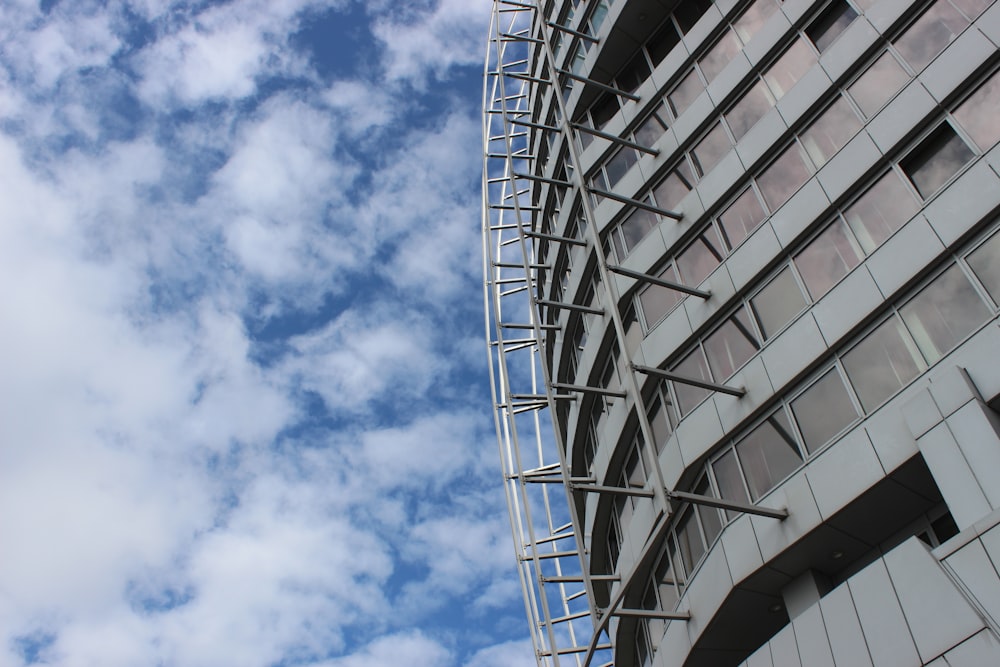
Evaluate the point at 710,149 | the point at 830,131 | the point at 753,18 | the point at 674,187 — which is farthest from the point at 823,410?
the point at 753,18

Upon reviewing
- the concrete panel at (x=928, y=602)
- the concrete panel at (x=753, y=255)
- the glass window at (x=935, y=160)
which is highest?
the concrete panel at (x=753, y=255)

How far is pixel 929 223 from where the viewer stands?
15141 mm

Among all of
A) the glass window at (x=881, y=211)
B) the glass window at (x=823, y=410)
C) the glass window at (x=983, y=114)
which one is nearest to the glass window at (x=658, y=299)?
the glass window at (x=881, y=211)

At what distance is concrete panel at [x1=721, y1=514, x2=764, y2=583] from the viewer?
16.0m

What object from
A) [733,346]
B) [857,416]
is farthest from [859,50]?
[857,416]

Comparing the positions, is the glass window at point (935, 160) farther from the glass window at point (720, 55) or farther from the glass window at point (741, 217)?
the glass window at point (720, 55)

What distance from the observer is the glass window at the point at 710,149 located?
21.6 m

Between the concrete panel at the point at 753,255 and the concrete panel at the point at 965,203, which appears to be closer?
the concrete panel at the point at 965,203

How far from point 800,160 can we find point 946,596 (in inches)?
418

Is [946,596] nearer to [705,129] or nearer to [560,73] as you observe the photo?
[705,129]

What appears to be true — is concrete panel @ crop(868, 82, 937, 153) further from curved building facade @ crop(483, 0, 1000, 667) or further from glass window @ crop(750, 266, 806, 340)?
glass window @ crop(750, 266, 806, 340)

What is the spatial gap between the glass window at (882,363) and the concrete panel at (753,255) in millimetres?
3332

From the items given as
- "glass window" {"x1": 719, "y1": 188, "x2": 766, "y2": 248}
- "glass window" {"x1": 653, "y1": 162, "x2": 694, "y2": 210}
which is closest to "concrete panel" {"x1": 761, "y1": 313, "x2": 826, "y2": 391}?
"glass window" {"x1": 719, "y1": 188, "x2": 766, "y2": 248}

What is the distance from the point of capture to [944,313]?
14.4 metres
